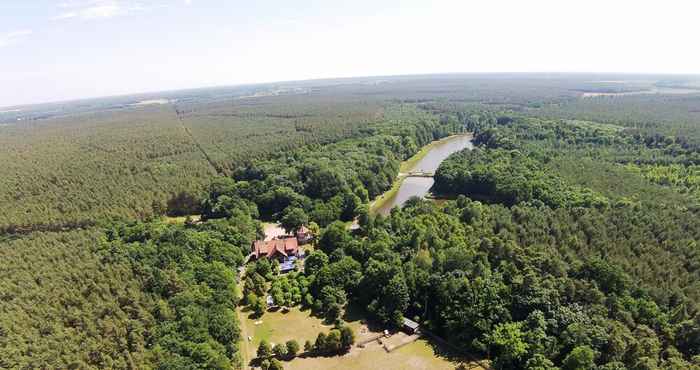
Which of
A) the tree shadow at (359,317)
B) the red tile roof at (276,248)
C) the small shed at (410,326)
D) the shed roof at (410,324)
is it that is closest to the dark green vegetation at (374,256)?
the tree shadow at (359,317)

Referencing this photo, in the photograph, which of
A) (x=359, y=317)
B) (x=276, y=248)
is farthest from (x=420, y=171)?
(x=359, y=317)

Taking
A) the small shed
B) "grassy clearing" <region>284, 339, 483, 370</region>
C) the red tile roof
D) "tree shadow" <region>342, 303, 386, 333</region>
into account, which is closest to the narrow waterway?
the red tile roof

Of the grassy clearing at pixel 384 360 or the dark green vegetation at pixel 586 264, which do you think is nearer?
the dark green vegetation at pixel 586 264

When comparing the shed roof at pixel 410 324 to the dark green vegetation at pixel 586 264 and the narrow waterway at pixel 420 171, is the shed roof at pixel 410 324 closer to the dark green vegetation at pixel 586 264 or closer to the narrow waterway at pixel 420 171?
the dark green vegetation at pixel 586 264

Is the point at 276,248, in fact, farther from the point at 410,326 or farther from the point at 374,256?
the point at 410,326

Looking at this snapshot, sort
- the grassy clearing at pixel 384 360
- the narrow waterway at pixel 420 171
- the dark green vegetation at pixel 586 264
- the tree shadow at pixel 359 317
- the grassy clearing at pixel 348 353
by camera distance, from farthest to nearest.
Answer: the narrow waterway at pixel 420 171
the tree shadow at pixel 359 317
the grassy clearing at pixel 348 353
the grassy clearing at pixel 384 360
the dark green vegetation at pixel 586 264

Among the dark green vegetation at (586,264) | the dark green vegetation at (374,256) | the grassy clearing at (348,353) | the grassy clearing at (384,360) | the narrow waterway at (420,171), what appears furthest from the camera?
the narrow waterway at (420,171)

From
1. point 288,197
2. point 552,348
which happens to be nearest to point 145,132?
point 288,197

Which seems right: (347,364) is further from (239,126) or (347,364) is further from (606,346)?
(239,126)
